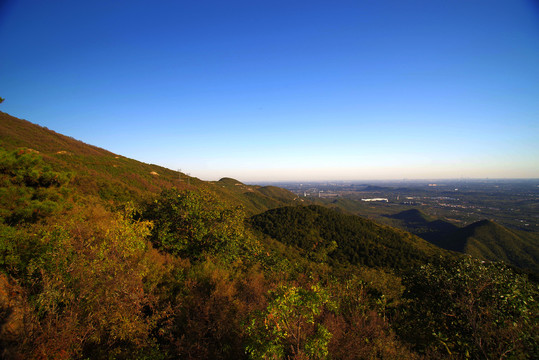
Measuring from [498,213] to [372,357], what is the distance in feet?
917

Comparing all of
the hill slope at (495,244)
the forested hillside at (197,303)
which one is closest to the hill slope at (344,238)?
the hill slope at (495,244)

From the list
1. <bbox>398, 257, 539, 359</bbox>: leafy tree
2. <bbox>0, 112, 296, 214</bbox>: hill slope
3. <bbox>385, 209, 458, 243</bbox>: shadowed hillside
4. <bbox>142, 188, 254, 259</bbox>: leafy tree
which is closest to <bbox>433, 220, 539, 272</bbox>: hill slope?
<bbox>385, 209, 458, 243</bbox>: shadowed hillside

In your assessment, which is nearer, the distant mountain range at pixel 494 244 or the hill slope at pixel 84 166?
the hill slope at pixel 84 166

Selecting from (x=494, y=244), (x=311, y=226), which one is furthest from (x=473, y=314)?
(x=494, y=244)

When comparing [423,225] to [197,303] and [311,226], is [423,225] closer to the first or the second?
[311,226]

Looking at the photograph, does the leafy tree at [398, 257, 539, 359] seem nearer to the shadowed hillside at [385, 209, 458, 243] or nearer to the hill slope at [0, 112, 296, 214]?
the hill slope at [0, 112, 296, 214]

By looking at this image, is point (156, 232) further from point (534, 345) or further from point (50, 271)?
point (534, 345)

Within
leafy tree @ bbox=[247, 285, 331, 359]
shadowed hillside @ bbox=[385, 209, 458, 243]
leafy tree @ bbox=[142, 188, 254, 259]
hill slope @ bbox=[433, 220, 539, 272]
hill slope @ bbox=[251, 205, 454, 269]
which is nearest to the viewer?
leafy tree @ bbox=[247, 285, 331, 359]

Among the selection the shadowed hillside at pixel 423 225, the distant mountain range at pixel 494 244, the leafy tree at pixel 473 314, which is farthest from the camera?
the shadowed hillside at pixel 423 225

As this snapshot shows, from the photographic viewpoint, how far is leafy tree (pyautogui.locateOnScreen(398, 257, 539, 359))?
6.45 metres

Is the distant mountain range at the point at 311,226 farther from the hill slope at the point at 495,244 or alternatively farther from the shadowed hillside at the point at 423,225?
the shadowed hillside at the point at 423,225

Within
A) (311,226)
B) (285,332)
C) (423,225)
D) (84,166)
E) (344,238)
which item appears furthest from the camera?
(423,225)

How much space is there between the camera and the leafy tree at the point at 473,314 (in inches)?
254

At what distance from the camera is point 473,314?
7410 mm
